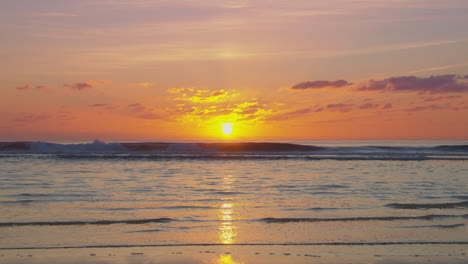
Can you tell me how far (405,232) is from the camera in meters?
9.93

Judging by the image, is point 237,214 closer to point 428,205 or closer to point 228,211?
point 228,211

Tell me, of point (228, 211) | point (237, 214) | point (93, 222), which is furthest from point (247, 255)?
point (93, 222)

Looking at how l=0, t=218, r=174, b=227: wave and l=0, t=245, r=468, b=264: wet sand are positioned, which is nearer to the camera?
l=0, t=245, r=468, b=264: wet sand

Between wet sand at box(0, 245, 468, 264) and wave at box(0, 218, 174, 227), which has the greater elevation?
wave at box(0, 218, 174, 227)

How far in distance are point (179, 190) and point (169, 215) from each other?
4.46m

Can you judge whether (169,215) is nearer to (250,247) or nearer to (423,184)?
(250,247)

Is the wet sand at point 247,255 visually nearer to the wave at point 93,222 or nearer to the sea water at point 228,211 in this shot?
the sea water at point 228,211

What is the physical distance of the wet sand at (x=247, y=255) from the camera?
7.84 meters

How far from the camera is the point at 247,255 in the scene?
8.19 m

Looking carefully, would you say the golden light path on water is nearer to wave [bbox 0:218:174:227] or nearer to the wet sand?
the wet sand

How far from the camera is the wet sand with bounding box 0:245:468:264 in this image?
784 centimetres

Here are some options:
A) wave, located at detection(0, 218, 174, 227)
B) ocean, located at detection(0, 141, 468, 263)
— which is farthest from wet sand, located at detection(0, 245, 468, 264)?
wave, located at detection(0, 218, 174, 227)

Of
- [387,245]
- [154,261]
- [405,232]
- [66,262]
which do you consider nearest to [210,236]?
[154,261]

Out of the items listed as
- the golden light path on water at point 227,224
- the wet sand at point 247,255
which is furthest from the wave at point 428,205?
the golden light path on water at point 227,224
